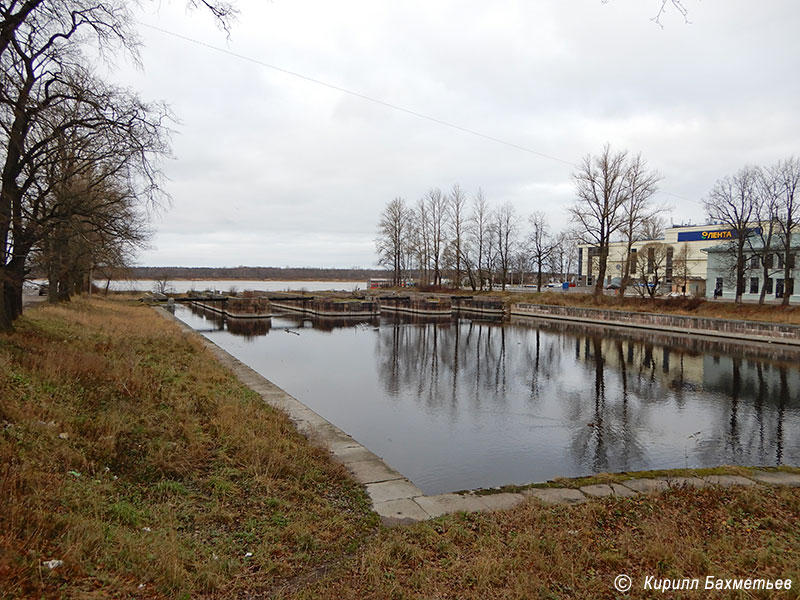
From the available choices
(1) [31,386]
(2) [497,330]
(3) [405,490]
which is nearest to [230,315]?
(2) [497,330]

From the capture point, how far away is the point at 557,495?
6.59 m

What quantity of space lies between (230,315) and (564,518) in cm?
3888

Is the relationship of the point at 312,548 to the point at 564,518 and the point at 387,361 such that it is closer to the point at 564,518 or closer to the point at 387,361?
the point at 564,518

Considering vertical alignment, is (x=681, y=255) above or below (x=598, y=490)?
above

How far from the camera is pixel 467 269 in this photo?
61.3 meters

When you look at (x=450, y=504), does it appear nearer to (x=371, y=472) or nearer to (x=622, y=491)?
(x=371, y=472)

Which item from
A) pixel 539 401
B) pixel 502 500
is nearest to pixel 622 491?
pixel 502 500

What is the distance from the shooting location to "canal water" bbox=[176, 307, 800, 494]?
9.16 meters

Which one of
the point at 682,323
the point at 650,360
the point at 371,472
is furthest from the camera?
the point at 682,323

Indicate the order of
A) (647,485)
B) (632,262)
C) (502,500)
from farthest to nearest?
(632,262), (647,485), (502,500)

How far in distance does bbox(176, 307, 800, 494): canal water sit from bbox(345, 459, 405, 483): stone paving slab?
2.09 ft

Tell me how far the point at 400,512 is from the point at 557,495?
2322mm

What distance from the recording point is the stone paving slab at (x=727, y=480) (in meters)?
7.01

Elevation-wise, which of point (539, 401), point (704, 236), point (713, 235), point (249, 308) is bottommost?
point (539, 401)
